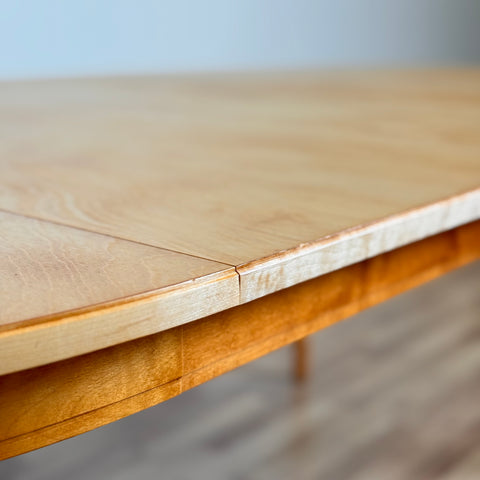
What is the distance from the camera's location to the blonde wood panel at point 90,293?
0.28 metres

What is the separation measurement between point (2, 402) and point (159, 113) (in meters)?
0.65

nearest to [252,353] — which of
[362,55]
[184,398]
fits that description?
[184,398]

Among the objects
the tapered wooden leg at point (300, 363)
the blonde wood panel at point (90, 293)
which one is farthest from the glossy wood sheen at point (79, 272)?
the tapered wooden leg at point (300, 363)

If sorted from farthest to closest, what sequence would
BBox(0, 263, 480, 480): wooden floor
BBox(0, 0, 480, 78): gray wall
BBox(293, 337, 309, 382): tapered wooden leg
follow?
1. BBox(0, 0, 480, 78): gray wall
2. BBox(293, 337, 309, 382): tapered wooden leg
3. BBox(0, 263, 480, 480): wooden floor

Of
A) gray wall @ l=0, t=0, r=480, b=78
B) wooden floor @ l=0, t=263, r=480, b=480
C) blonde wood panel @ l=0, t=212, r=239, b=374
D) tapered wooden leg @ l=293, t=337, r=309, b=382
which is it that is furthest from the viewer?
gray wall @ l=0, t=0, r=480, b=78

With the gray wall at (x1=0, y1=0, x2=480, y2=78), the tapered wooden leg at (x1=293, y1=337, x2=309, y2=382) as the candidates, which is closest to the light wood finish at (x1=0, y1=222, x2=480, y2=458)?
the tapered wooden leg at (x1=293, y1=337, x2=309, y2=382)

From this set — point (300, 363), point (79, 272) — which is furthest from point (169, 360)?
point (300, 363)

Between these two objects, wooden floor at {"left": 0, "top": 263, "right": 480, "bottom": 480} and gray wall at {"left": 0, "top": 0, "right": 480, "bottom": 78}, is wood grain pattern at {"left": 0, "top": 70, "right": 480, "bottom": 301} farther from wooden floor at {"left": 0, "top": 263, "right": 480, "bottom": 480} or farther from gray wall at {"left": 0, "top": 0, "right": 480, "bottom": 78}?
gray wall at {"left": 0, "top": 0, "right": 480, "bottom": 78}

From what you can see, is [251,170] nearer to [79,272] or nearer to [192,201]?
[192,201]

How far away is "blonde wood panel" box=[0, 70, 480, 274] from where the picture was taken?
0.42 metres

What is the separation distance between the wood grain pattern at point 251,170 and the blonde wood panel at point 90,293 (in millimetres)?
22

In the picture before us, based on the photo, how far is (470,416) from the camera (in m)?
1.40

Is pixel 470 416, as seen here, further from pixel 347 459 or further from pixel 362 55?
pixel 362 55

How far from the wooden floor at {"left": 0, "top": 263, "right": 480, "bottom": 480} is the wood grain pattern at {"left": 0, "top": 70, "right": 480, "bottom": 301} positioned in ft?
1.80
